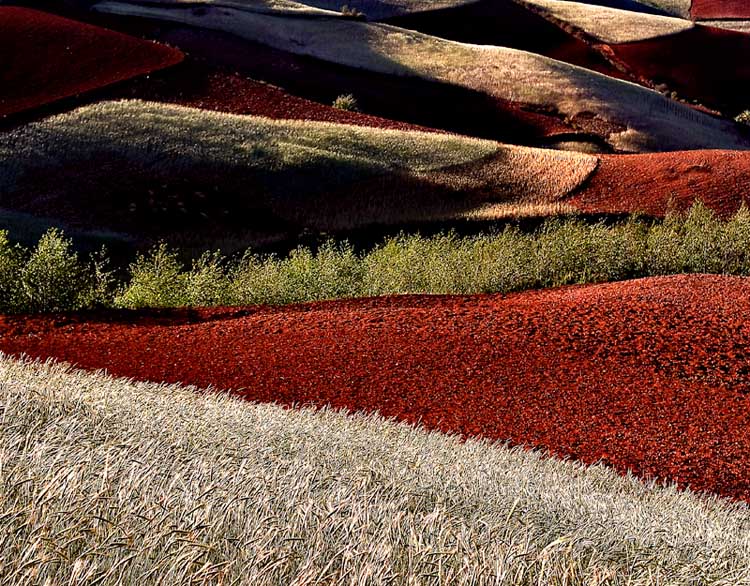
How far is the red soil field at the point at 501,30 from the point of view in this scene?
58094mm

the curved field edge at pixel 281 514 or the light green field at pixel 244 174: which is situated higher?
the curved field edge at pixel 281 514

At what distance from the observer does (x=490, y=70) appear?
45875mm

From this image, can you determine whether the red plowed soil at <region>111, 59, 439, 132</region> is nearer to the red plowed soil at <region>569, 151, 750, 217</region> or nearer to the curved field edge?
the red plowed soil at <region>569, 151, 750, 217</region>

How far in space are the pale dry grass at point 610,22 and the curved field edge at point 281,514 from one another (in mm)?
59427

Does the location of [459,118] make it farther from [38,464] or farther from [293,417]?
[38,464]

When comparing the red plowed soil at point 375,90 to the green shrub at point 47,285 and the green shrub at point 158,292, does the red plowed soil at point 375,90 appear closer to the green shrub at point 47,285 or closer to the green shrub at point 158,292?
the green shrub at point 158,292

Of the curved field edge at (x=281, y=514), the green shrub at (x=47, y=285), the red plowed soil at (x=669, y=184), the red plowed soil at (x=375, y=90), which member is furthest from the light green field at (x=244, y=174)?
the curved field edge at (x=281, y=514)

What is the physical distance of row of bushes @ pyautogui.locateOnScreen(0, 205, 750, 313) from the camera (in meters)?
15.9

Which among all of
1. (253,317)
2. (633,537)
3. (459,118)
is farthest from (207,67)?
(633,537)

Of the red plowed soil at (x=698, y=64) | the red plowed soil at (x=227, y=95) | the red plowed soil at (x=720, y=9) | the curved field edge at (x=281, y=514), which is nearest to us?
the curved field edge at (x=281, y=514)

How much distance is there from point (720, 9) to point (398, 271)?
295ft

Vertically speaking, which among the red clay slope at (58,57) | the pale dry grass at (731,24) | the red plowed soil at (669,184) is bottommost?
the red plowed soil at (669,184)

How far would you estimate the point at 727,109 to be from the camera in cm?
5303

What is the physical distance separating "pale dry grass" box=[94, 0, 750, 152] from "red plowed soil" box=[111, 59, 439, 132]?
9.05 metres
